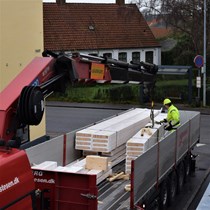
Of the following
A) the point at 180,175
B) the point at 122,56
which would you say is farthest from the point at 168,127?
the point at 122,56

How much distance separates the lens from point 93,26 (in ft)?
Result: 140

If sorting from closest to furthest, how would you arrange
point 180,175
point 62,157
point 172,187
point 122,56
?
point 62,157 → point 172,187 → point 180,175 → point 122,56

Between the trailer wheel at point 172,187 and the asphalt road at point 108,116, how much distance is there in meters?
0.16

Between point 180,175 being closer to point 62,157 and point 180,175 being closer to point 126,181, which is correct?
point 126,181

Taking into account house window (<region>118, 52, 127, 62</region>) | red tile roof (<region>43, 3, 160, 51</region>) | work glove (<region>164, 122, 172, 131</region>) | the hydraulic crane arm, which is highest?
red tile roof (<region>43, 3, 160, 51</region>)

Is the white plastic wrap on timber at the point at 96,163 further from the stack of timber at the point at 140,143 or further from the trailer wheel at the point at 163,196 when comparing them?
the trailer wheel at the point at 163,196

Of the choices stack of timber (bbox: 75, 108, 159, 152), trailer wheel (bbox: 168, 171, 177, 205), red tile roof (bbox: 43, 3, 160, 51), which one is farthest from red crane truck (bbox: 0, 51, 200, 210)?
red tile roof (bbox: 43, 3, 160, 51)

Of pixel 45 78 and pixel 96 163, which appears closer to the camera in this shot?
pixel 45 78

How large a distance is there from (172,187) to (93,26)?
3178cm

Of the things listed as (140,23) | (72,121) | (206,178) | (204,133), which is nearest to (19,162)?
(206,178)

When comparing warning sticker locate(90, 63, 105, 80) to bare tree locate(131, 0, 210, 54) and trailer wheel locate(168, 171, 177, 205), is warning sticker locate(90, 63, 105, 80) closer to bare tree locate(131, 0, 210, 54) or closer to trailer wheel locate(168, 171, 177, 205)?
trailer wheel locate(168, 171, 177, 205)

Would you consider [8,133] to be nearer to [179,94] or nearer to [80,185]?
[80,185]

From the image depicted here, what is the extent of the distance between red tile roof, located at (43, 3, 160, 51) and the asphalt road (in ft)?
29.2

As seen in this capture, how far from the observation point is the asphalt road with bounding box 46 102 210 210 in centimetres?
1273
